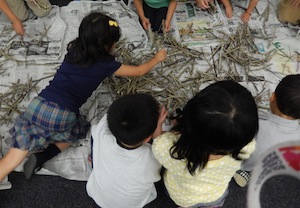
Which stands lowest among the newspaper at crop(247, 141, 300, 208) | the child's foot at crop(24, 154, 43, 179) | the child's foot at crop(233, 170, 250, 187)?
the child's foot at crop(233, 170, 250, 187)

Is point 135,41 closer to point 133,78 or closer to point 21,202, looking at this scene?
Answer: point 133,78

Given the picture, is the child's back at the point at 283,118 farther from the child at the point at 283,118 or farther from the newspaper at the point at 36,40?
the newspaper at the point at 36,40

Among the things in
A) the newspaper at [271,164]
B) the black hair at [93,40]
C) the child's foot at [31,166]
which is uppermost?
the black hair at [93,40]

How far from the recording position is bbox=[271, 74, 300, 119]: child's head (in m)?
0.98

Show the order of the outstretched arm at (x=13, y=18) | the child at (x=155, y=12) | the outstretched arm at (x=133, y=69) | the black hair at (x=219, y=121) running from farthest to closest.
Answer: the child at (x=155, y=12) → the outstretched arm at (x=13, y=18) → the outstretched arm at (x=133, y=69) → the black hair at (x=219, y=121)

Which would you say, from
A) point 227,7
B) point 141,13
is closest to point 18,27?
point 141,13

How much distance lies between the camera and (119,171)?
957 millimetres

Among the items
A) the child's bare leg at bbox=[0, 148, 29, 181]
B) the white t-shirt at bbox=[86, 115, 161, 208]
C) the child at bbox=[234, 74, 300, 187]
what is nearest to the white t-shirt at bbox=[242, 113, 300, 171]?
the child at bbox=[234, 74, 300, 187]

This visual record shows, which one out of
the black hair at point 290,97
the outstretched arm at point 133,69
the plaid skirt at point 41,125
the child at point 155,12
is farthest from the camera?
the child at point 155,12

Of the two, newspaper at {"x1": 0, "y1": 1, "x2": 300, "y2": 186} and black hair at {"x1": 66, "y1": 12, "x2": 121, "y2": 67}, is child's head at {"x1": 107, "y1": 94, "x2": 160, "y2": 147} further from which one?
newspaper at {"x1": 0, "y1": 1, "x2": 300, "y2": 186}

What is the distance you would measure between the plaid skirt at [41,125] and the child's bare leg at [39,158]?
33 mm

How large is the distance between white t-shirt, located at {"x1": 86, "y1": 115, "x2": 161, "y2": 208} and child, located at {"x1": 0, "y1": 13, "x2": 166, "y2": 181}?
0.59 feet

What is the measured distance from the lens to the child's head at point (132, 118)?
0.86m

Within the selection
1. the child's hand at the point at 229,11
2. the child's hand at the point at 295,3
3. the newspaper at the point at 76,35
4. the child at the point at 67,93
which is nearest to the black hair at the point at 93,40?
the child at the point at 67,93
